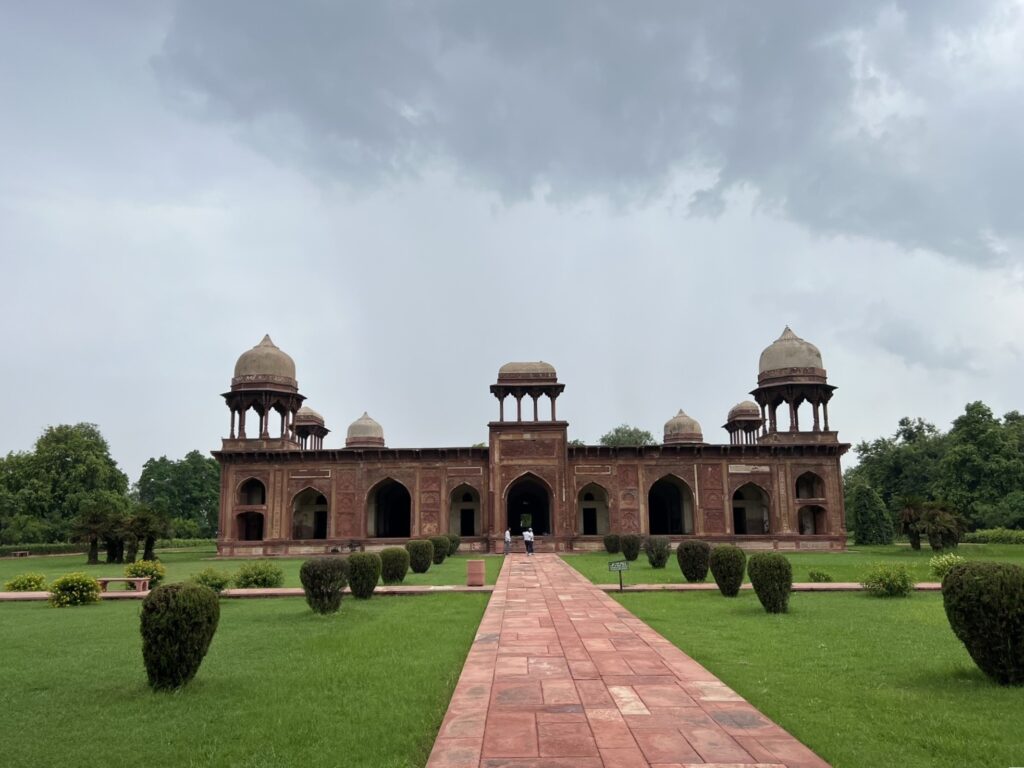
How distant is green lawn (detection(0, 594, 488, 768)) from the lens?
4.79 m

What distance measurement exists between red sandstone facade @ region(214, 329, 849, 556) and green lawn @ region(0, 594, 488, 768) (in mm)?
21363

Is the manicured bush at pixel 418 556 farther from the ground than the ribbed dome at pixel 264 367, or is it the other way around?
the ribbed dome at pixel 264 367

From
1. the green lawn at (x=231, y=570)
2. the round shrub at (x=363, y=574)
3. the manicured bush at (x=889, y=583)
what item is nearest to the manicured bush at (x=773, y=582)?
the manicured bush at (x=889, y=583)

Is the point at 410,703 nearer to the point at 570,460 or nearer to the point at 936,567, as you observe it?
the point at 936,567

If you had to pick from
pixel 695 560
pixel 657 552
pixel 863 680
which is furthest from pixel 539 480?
pixel 863 680

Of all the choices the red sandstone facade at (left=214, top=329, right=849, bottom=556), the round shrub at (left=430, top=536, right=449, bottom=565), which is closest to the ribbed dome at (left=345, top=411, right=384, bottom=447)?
the red sandstone facade at (left=214, top=329, right=849, bottom=556)

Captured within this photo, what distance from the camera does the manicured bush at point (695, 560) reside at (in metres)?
15.9

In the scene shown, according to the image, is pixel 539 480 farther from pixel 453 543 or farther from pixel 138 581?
pixel 138 581

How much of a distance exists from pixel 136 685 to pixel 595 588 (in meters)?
9.78

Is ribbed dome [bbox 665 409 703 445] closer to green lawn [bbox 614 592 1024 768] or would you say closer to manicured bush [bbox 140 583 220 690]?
green lawn [bbox 614 592 1024 768]

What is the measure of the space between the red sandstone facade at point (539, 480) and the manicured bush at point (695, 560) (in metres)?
14.6

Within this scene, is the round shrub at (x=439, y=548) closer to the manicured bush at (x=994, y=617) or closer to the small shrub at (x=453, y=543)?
the small shrub at (x=453, y=543)

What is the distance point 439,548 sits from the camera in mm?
23984

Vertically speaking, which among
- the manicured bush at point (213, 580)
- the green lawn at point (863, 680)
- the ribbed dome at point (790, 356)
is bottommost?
the green lawn at point (863, 680)
